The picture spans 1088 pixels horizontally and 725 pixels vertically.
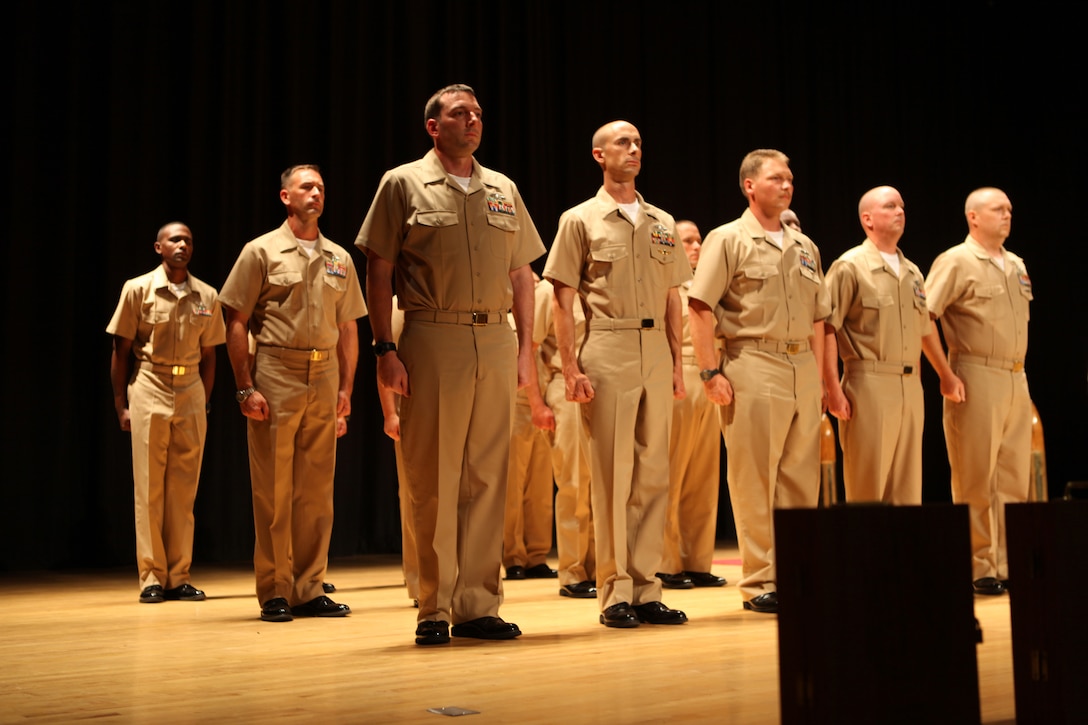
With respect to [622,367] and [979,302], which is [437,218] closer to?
[622,367]

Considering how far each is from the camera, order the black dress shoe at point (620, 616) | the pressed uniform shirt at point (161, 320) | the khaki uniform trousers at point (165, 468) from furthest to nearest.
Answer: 1. the pressed uniform shirt at point (161, 320)
2. the khaki uniform trousers at point (165, 468)
3. the black dress shoe at point (620, 616)

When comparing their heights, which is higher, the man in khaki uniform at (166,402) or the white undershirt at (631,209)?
the white undershirt at (631,209)

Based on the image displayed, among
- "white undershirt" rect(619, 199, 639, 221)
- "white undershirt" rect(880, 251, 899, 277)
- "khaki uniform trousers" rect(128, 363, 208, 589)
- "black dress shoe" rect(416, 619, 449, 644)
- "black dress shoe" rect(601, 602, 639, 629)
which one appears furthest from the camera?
"khaki uniform trousers" rect(128, 363, 208, 589)

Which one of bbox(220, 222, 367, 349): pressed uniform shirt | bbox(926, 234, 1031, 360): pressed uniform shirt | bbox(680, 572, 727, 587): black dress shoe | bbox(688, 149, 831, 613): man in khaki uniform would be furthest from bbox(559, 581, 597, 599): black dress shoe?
bbox(926, 234, 1031, 360): pressed uniform shirt

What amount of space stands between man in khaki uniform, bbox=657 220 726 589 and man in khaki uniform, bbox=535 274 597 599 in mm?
461

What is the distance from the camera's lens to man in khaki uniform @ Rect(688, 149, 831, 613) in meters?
4.67

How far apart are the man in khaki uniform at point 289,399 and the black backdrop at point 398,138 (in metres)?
2.81

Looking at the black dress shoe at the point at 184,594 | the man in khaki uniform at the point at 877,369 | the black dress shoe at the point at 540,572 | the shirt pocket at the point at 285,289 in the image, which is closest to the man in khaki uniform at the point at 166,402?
the black dress shoe at the point at 184,594

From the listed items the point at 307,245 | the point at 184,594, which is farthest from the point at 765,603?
the point at 184,594

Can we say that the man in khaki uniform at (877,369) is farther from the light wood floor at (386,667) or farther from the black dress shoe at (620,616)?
the black dress shoe at (620,616)

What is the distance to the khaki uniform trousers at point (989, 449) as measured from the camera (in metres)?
5.49

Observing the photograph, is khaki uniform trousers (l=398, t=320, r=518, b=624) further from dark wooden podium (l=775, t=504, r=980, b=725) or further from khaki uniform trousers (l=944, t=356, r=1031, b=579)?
khaki uniform trousers (l=944, t=356, r=1031, b=579)

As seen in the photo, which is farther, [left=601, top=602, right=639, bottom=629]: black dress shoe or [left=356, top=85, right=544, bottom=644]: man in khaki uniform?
[left=601, top=602, right=639, bottom=629]: black dress shoe

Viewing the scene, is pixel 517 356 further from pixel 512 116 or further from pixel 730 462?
pixel 512 116
